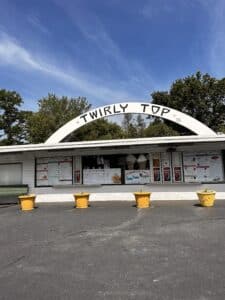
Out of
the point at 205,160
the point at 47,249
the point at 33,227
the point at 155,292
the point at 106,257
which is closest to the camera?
the point at 155,292

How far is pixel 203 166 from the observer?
14.0 metres

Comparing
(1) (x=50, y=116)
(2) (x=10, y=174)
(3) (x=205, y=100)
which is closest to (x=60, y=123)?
(1) (x=50, y=116)

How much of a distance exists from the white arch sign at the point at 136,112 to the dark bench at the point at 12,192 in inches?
95.9

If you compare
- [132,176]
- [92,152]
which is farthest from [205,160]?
[92,152]

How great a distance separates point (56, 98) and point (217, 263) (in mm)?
41888

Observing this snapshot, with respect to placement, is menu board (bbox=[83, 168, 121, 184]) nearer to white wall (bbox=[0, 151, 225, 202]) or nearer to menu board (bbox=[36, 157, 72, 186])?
white wall (bbox=[0, 151, 225, 202])

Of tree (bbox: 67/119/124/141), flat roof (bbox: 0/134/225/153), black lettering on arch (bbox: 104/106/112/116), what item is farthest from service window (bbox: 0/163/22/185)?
tree (bbox: 67/119/124/141)

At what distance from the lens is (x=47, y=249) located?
6.81m

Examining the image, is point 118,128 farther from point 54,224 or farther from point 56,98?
point 54,224

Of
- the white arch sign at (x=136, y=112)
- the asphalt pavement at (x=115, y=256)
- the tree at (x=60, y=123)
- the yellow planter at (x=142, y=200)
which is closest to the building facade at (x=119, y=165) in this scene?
the white arch sign at (x=136, y=112)

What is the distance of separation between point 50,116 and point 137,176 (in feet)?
96.7

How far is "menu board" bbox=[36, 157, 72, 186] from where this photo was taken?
1522 centimetres

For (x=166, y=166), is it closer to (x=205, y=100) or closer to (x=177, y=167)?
(x=177, y=167)

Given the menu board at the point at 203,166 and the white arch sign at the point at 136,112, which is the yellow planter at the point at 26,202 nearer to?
the white arch sign at the point at 136,112
